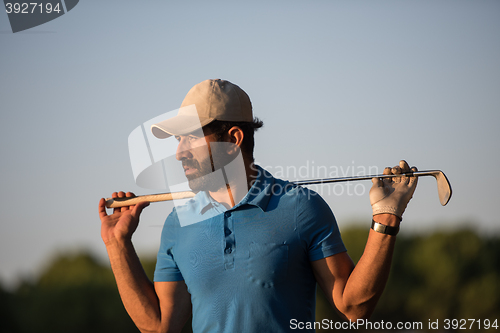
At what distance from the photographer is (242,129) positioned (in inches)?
162

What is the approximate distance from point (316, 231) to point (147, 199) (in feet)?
5.19

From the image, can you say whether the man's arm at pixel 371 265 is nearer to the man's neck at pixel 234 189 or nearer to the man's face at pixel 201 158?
the man's neck at pixel 234 189

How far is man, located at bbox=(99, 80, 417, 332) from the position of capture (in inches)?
135

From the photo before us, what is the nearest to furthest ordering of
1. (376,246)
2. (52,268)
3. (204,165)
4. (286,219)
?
(376,246) < (286,219) < (204,165) < (52,268)

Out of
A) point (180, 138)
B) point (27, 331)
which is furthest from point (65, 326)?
point (180, 138)

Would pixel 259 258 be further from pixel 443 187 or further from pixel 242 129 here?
pixel 443 187

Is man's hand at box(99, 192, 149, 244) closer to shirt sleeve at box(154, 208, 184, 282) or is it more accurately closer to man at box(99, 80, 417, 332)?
man at box(99, 80, 417, 332)

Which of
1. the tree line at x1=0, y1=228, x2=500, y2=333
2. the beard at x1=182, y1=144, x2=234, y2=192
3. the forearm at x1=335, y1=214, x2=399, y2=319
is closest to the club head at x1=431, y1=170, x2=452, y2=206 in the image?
the forearm at x1=335, y1=214, x2=399, y2=319

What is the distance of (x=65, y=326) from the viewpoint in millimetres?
38656

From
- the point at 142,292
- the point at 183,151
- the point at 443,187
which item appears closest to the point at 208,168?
the point at 183,151

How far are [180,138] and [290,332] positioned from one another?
5.68ft

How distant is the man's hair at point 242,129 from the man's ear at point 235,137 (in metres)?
0.03

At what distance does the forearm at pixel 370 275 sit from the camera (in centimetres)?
333

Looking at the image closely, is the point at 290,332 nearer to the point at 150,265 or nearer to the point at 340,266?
the point at 340,266
